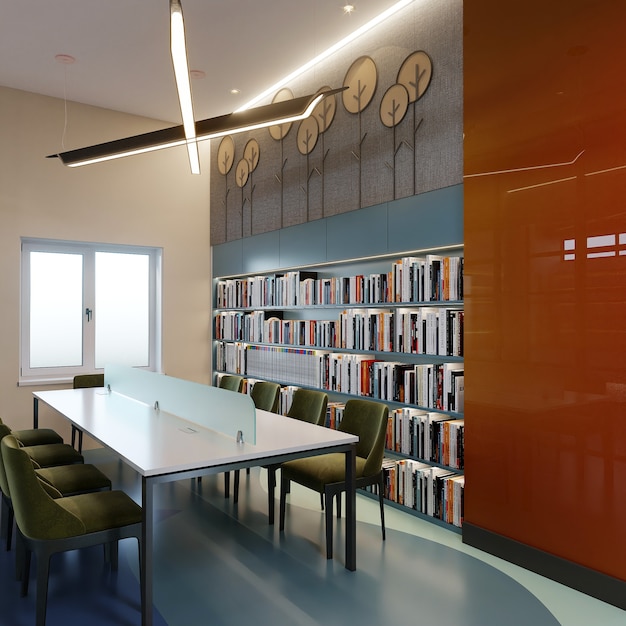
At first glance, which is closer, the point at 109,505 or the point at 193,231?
the point at 109,505

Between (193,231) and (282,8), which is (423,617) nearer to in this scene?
(282,8)

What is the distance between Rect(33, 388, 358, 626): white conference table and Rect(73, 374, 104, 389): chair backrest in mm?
1436

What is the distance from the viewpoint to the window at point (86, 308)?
6.12 meters

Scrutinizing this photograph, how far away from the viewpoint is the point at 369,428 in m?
3.81

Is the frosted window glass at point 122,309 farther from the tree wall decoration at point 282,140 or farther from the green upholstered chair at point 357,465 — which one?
the green upholstered chair at point 357,465

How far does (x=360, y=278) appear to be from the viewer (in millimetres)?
4664

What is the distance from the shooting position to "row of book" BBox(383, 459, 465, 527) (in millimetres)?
3783

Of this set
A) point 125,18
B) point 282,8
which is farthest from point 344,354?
point 125,18

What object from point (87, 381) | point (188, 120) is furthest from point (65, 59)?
point (87, 381)

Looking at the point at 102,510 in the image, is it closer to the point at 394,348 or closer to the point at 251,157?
the point at 394,348

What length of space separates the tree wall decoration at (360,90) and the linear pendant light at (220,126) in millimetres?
1199

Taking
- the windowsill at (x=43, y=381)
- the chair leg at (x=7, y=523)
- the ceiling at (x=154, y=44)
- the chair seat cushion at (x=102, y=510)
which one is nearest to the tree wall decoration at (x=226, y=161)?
the ceiling at (x=154, y=44)

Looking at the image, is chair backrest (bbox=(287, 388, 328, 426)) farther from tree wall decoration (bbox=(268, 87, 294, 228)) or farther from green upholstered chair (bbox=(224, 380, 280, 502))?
tree wall decoration (bbox=(268, 87, 294, 228))

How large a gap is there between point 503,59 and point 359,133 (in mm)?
1492
